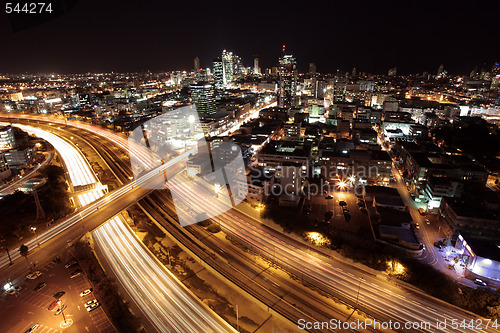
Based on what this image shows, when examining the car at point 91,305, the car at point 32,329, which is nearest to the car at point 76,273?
the car at point 91,305

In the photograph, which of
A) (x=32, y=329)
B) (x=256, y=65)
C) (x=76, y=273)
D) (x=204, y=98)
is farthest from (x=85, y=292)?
(x=256, y=65)

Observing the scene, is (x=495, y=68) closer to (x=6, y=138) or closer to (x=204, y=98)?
(x=204, y=98)

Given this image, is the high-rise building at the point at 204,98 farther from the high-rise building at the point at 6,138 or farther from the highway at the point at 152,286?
the highway at the point at 152,286

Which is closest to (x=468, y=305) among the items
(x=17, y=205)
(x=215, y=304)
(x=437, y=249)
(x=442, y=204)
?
(x=437, y=249)

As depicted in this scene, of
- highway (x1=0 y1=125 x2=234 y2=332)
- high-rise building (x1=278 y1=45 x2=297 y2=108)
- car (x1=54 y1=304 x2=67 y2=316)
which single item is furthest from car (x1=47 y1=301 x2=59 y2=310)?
high-rise building (x1=278 y1=45 x2=297 y2=108)

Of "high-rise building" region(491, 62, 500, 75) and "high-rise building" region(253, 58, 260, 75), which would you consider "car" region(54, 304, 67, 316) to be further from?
"high-rise building" region(253, 58, 260, 75)

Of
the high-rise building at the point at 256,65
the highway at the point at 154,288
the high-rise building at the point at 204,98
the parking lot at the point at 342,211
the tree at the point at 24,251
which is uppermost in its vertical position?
the high-rise building at the point at 256,65
